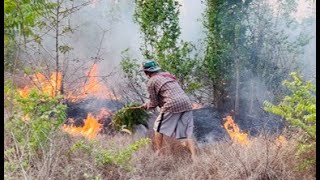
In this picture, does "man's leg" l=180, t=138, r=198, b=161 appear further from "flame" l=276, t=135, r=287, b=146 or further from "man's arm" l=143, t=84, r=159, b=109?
"flame" l=276, t=135, r=287, b=146

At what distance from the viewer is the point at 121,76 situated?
991 cm

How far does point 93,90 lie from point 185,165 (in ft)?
Answer: 14.0

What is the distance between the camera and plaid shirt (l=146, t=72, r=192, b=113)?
6.47 m

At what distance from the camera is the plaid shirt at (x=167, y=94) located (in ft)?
21.2

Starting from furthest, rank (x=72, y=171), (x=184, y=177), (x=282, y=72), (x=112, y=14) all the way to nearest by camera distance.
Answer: (x=112, y=14), (x=282, y=72), (x=184, y=177), (x=72, y=171)

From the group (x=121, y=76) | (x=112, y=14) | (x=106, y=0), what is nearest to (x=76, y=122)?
(x=121, y=76)

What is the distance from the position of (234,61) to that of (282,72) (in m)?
0.97

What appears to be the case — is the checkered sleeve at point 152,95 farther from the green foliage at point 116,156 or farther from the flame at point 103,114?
the flame at point 103,114

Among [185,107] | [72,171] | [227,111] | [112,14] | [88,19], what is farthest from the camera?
[88,19]

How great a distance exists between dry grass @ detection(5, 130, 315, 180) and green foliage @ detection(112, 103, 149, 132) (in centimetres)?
183

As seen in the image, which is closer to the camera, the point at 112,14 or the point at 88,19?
the point at 112,14

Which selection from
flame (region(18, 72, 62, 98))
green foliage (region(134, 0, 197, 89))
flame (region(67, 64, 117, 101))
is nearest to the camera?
flame (region(18, 72, 62, 98))

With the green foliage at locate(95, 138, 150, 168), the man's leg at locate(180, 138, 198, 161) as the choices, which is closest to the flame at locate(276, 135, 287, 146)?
the man's leg at locate(180, 138, 198, 161)

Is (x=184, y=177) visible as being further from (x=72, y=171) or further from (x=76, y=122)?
(x=76, y=122)
